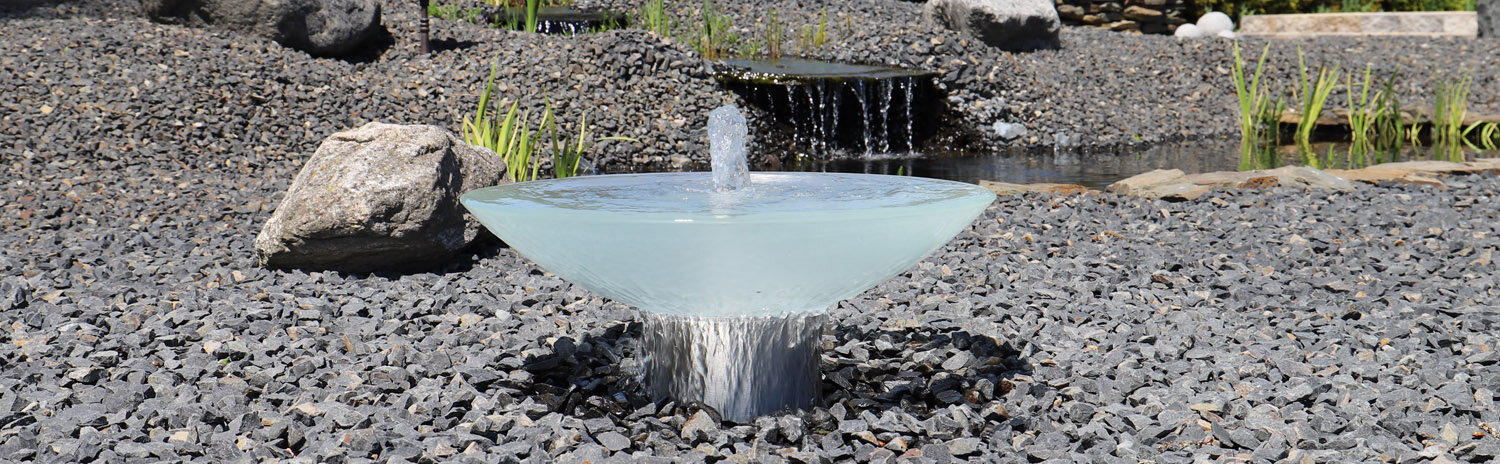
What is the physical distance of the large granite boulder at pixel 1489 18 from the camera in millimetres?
11633

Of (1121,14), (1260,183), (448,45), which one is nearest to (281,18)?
(448,45)

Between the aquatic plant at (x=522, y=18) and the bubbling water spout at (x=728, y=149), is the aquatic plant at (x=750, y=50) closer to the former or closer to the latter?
the aquatic plant at (x=522, y=18)

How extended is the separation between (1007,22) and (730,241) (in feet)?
28.1

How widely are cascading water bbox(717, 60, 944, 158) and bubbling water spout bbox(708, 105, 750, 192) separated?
18.4ft

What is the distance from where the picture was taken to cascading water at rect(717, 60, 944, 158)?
803cm

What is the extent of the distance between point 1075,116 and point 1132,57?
192 centimetres

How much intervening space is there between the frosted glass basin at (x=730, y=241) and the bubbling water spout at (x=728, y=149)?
0.58ft

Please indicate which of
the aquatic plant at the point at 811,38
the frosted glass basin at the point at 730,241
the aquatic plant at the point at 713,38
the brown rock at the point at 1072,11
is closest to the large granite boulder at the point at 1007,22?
the aquatic plant at the point at 811,38

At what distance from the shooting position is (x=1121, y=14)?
1345 cm

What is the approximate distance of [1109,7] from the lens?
13.3 meters

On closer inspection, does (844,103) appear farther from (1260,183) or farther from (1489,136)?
(1489,136)

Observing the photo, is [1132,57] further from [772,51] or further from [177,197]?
[177,197]

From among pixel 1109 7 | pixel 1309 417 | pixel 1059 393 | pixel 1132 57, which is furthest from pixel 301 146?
pixel 1109 7

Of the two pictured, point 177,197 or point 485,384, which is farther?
point 177,197
